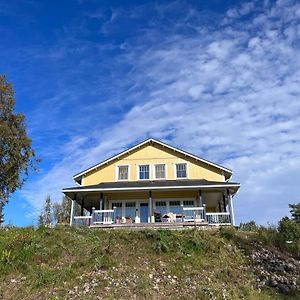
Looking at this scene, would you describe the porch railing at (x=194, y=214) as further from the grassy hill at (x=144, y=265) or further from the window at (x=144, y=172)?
the window at (x=144, y=172)

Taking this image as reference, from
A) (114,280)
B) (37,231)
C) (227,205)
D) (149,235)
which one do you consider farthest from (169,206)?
(114,280)

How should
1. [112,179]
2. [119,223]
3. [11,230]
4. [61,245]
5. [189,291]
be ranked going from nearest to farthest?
[189,291], [61,245], [11,230], [119,223], [112,179]

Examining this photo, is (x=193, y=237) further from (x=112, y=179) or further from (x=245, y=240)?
(x=112, y=179)

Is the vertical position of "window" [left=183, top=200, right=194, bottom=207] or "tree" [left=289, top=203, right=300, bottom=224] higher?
"tree" [left=289, top=203, right=300, bottom=224]

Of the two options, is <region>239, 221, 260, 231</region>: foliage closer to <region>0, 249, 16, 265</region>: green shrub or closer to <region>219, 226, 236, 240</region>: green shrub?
<region>219, 226, 236, 240</region>: green shrub

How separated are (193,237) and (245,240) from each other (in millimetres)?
2975

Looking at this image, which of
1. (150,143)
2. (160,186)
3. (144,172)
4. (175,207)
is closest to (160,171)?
(144,172)

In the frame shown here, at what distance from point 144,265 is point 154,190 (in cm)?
979

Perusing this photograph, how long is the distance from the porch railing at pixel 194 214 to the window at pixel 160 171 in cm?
475

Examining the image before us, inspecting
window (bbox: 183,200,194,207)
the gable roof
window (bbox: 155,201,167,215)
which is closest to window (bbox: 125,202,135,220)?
window (bbox: 155,201,167,215)

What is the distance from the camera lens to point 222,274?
1616 centimetres

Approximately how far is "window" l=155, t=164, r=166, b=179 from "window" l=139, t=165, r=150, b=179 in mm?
668

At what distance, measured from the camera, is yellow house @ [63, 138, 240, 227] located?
25000mm

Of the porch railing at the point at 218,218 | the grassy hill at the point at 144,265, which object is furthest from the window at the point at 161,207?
A: the grassy hill at the point at 144,265
